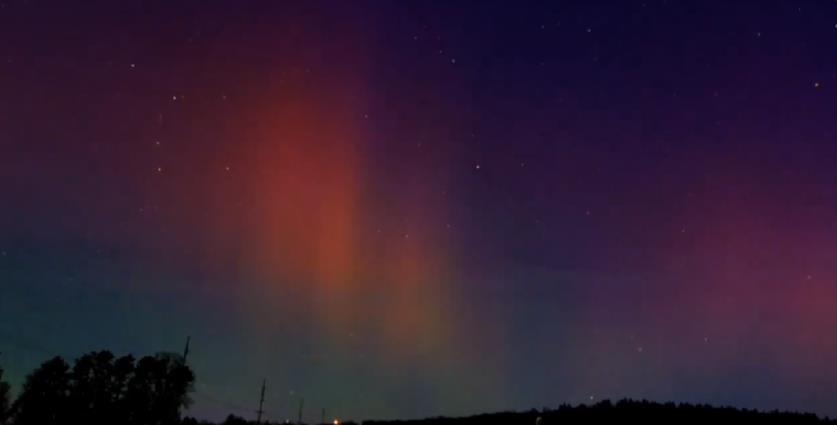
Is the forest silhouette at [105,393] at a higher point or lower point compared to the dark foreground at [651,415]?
higher

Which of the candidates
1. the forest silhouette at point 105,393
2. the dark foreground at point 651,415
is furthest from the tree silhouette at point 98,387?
the dark foreground at point 651,415

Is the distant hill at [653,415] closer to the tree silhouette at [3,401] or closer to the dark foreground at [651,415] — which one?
the dark foreground at [651,415]

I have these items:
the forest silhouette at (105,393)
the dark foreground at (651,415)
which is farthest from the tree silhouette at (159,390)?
the dark foreground at (651,415)

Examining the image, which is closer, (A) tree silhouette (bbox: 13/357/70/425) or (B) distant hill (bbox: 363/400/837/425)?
(B) distant hill (bbox: 363/400/837/425)

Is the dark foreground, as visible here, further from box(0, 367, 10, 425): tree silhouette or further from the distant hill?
box(0, 367, 10, 425): tree silhouette

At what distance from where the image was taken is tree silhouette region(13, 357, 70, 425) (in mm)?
80262

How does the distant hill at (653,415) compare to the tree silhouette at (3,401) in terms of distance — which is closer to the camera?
the distant hill at (653,415)

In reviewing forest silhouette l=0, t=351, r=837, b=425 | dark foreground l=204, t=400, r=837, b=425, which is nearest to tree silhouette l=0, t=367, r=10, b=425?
forest silhouette l=0, t=351, r=837, b=425

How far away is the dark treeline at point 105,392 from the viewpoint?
7975cm

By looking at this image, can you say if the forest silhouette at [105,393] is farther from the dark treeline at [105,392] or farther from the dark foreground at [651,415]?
the dark foreground at [651,415]

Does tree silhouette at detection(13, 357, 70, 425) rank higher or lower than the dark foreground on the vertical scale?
higher

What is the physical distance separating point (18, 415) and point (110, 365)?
9.46 meters

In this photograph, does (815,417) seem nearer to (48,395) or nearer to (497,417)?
(497,417)

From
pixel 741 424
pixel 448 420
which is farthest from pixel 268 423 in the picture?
pixel 741 424
